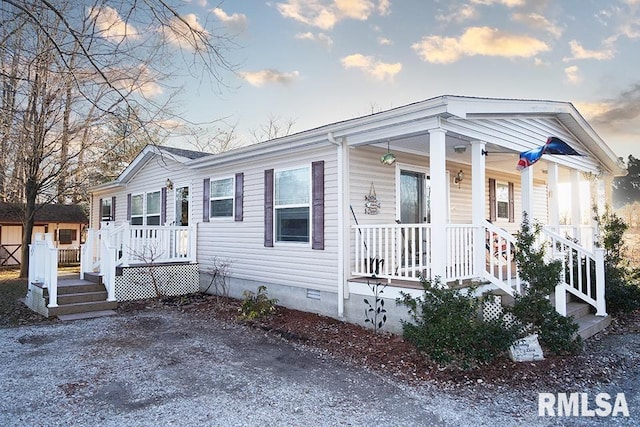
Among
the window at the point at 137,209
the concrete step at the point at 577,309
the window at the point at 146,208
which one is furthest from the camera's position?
the window at the point at 137,209

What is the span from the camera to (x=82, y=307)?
26.8 ft

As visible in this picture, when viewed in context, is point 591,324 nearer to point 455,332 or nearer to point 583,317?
point 583,317

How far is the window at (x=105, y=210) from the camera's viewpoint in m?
15.6

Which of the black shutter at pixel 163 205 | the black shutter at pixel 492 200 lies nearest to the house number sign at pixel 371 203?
the black shutter at pixel 492 200

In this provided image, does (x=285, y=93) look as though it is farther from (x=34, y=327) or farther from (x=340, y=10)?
(x=34, y=327)

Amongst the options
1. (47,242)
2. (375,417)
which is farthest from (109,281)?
(375,417)

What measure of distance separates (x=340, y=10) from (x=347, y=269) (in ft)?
17.1

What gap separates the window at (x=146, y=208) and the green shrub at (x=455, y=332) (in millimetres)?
9734

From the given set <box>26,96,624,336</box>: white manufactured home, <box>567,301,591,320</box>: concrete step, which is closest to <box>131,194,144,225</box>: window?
<box>26,96,624,336</box>: white manufactured home

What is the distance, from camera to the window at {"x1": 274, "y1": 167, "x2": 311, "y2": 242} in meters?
7.79

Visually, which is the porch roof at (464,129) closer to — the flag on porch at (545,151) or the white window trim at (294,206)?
the flag on porch at (545,151)

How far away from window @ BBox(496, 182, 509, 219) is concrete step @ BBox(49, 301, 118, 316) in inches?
378

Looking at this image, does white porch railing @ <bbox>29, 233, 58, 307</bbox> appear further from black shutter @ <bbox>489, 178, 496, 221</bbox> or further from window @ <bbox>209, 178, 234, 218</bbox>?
black shutter @ <bbox>489, 178, 496, 221</bbox>

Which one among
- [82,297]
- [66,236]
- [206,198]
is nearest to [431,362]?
[82,297]
